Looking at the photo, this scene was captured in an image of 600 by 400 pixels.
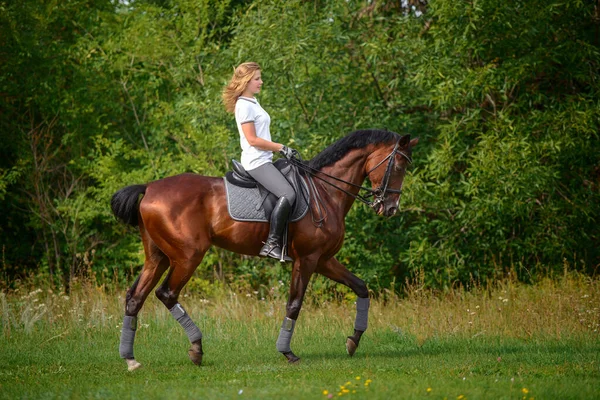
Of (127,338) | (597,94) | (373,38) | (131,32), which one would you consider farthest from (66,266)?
(597,94)

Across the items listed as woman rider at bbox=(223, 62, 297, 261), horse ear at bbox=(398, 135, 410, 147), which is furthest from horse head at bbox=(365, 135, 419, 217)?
woman rider at bbox=(223, 62, 297, 261)

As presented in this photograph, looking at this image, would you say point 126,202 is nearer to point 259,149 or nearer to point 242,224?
point 242,224

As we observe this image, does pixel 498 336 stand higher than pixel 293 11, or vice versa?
pixel 293 11

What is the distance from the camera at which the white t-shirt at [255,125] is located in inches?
328

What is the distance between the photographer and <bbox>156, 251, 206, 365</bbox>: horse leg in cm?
830

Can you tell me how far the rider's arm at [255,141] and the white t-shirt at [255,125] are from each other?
5 centimetres

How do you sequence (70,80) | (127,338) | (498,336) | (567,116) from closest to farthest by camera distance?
(127,338)
(498,336)
(567,116)
(70,80)

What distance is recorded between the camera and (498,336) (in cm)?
994

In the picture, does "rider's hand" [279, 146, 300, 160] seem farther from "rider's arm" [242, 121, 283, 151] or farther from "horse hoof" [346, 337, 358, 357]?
"horse hoof" [346, 337, 358, 357]

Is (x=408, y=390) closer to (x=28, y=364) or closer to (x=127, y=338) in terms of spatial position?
(x=127, y=338)

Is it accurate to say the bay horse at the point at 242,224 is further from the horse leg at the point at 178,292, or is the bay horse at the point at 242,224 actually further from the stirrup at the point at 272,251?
the stirrup at the point at 272,251

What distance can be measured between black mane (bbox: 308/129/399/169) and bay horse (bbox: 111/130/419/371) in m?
0.01

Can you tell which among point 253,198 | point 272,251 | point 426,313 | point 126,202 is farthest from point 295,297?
point 426,313

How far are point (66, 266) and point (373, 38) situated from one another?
8.67m
